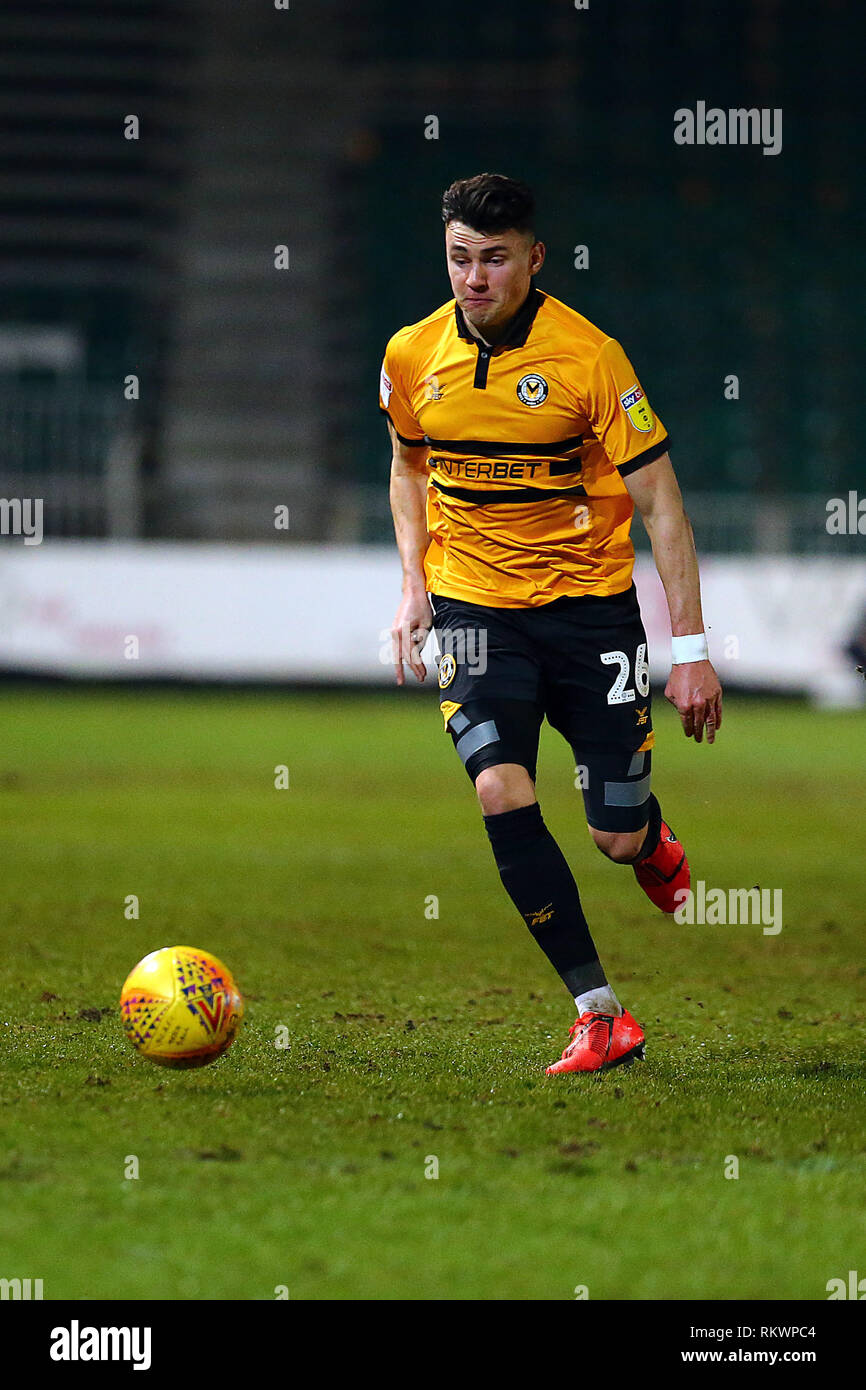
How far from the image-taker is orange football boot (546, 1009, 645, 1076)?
190 inches

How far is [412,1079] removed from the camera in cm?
475

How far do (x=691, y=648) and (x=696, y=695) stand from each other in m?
0.17

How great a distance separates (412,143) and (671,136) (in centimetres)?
447

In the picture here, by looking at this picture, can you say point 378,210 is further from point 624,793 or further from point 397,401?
point 624,793

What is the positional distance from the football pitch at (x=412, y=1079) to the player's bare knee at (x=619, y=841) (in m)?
0.63

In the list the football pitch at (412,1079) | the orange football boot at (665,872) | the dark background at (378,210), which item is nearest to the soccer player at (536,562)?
the orange football boot at (665,872)

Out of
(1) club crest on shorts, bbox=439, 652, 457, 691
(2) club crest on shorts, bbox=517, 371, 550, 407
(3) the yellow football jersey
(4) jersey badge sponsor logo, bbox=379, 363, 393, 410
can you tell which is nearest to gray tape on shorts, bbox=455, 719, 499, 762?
(1) club crest on shorts, bbox=439, 652, 457, 691

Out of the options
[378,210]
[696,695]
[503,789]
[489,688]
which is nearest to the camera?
[696,695]

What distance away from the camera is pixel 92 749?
15125 mm

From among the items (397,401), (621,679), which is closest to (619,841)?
(621,679)

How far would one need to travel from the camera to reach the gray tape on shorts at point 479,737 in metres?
5.02

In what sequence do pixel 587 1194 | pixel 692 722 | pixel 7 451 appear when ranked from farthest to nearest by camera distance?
pixel 7 451 < pixel 692 722 < pixel 587 1194
